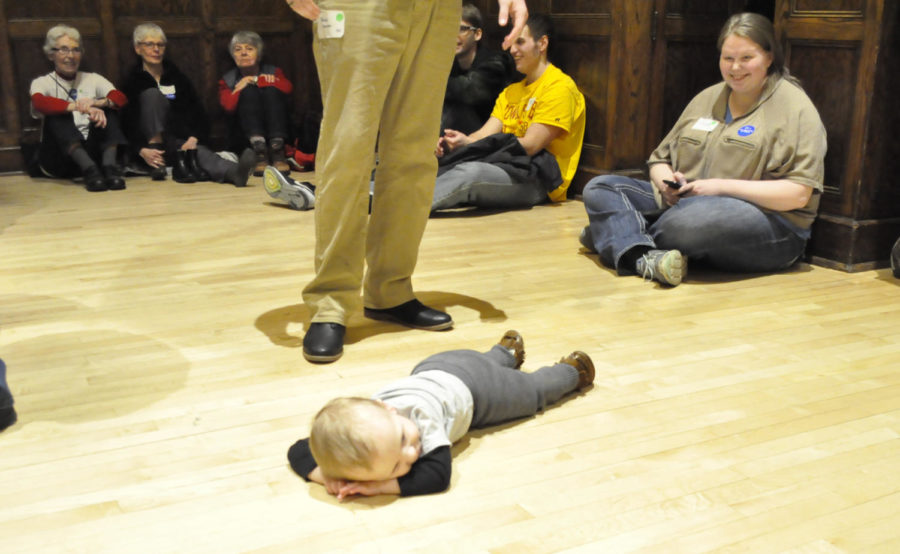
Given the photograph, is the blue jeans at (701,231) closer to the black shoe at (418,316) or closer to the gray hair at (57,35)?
the black shoe at (418,316)

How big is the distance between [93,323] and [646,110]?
2.65 m

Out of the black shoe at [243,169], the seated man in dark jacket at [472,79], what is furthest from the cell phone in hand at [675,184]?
the black shoe at [243,169]

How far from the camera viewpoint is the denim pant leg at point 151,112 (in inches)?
201

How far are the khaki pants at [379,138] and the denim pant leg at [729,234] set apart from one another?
0.97 meters

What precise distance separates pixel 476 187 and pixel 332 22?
1.89 m

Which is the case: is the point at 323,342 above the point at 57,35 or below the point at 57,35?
below

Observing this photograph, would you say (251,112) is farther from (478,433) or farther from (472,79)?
(478,433)

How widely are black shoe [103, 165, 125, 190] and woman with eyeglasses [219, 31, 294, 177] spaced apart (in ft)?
2.28

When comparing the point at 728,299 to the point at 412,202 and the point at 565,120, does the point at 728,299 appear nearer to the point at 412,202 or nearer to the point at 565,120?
the point at 412,202

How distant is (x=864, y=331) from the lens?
2.42m

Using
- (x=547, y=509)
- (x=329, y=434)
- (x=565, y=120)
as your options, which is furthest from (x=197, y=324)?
(x=565, y=120)

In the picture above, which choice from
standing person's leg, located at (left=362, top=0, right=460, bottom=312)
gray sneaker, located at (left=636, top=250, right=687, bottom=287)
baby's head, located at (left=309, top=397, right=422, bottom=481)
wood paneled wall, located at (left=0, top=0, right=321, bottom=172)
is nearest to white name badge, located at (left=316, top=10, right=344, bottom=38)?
standing person's leg, located at (left=362, top=0, right=460, bottom=312)

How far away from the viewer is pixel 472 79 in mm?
4438

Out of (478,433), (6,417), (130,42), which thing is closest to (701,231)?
(478,433)
